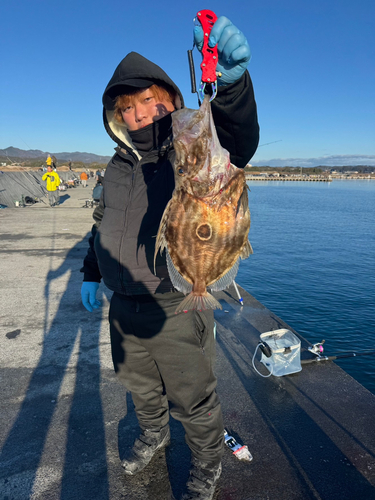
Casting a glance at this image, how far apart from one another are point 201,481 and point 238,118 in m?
2.97

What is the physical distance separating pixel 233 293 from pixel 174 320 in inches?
200

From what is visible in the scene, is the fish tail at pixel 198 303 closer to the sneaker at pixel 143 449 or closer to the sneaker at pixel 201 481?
the sneaker at pixel 201 481

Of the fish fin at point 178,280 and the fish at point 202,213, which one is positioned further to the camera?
the fish fin at point 178,280

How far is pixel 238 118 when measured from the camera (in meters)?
2.31

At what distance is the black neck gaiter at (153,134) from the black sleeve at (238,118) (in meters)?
0.57

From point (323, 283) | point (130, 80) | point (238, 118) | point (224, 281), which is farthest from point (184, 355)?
point (323, 283)

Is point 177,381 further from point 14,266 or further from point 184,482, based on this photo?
point 14,266

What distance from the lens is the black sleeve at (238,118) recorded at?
2.23 meters

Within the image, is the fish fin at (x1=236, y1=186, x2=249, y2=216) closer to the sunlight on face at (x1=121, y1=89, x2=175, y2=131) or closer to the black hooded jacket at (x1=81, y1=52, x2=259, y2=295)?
the black hooded jacket at (x1=81, y1=52, x2=259, y2=295)

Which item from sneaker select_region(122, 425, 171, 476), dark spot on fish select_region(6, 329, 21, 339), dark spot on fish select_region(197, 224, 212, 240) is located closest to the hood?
dark spot on fish select_region(197, 224, 212, 240)

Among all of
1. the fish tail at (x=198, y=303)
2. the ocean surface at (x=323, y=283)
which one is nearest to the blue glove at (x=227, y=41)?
the fish tail at (x=198, y=303)

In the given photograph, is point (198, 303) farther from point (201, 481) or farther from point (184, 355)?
point (201, 481)

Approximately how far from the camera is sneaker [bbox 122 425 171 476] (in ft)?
9.74

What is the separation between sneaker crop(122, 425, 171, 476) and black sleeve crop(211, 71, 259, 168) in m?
2.77
